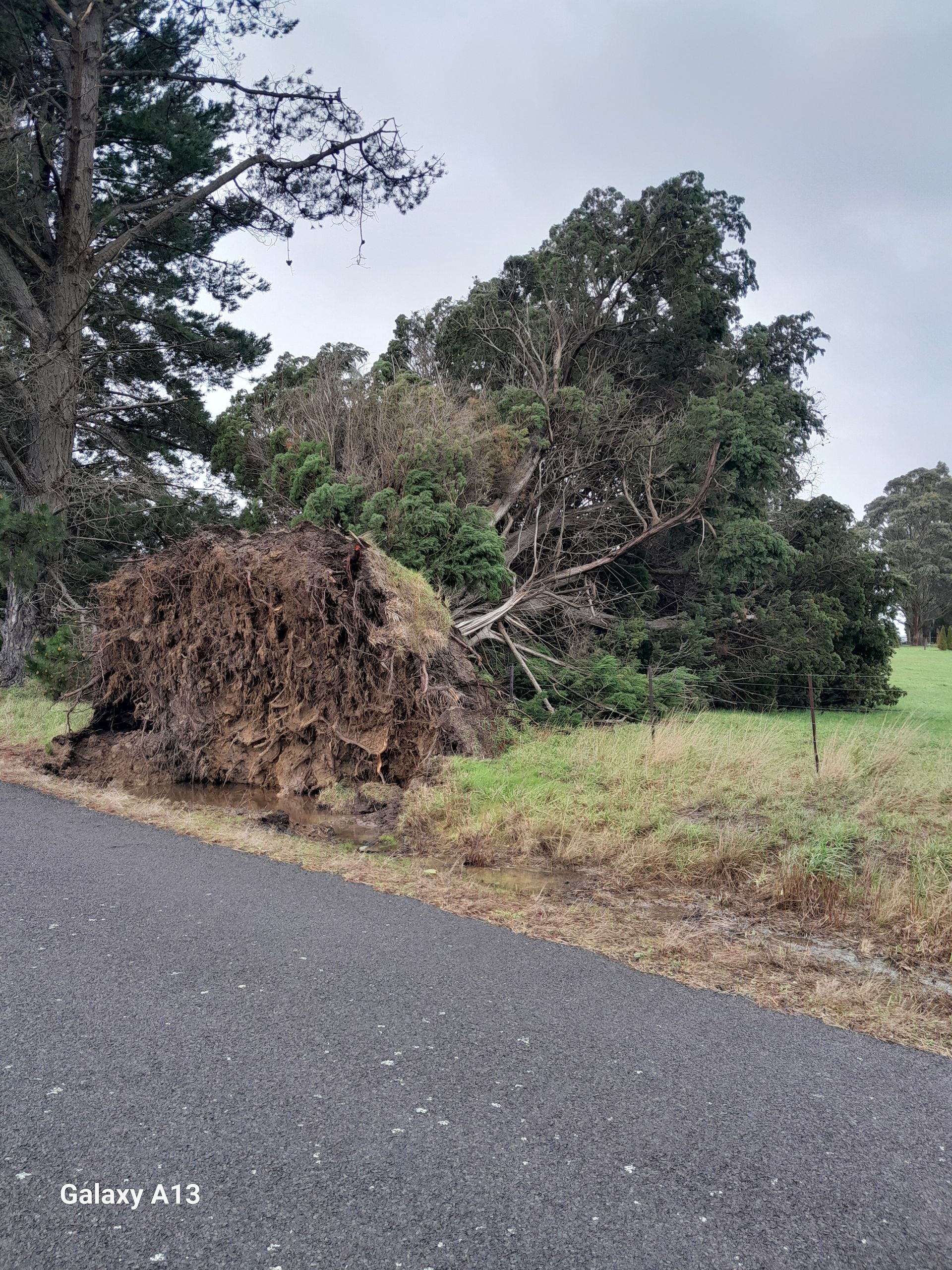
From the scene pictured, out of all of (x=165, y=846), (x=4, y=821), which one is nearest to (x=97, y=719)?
(x=4, y=821)

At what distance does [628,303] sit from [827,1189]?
21418 millimetres

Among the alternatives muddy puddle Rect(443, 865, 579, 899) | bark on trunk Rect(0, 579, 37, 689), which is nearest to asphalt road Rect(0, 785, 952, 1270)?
muddy puddle Rect(443, 865, 579, 899)

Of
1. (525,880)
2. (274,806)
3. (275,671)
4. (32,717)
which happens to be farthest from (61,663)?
(525,880)

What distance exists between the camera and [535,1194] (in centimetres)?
266

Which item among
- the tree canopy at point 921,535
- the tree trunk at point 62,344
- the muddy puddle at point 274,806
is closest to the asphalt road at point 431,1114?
the muddy puddle at point 274,806

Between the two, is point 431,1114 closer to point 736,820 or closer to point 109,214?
point 736,820

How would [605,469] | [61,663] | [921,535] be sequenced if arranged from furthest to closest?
[921,535]
[605,469]
[61,663]

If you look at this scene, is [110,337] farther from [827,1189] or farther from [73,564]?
[827,1189]

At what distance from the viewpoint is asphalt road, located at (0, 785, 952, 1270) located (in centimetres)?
247

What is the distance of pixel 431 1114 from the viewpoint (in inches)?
122

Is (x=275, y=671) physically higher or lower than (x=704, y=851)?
higher

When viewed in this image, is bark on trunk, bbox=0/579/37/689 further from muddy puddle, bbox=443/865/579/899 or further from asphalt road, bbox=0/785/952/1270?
asphalt road, bbox=0/785/952/1270

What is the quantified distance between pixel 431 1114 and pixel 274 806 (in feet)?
23.2

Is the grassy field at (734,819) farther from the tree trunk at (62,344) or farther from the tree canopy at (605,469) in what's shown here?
the tree trunk at (62,344)
